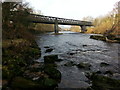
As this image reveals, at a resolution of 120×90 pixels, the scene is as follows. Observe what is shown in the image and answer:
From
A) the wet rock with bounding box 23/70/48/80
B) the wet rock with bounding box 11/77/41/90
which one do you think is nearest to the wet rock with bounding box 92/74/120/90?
the wet rock with bounding box 23/70/48/80

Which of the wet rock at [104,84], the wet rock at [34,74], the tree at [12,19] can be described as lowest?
the wet rock at [104,84]

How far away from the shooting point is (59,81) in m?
7.39

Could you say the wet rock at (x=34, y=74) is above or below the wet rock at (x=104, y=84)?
above

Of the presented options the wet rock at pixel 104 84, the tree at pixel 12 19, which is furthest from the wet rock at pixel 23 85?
the tree at pixel 12 19

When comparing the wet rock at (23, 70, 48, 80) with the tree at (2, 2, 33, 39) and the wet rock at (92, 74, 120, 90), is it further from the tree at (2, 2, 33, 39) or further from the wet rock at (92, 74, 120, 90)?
the tree at (2, 2, 33, 39)

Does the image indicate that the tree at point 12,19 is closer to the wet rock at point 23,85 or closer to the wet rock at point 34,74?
the wet rock at point 34,74

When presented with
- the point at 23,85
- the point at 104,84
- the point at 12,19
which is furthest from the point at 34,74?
the point at 12,19

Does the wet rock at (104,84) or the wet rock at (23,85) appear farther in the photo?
the wet rock at (104,84)

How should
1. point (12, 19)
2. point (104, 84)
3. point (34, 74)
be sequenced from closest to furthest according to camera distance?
point (104, 84), point (34, 74), point (12, 19)

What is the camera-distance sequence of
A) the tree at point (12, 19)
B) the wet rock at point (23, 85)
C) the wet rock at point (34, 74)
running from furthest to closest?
the tree at point (12, 19)
the wet rock at point (34, 74)
the wet rock at point (23, 85)

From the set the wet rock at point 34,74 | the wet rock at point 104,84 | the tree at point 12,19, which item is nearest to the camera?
the wet rock at point 104,84

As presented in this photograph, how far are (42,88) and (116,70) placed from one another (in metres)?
6.35

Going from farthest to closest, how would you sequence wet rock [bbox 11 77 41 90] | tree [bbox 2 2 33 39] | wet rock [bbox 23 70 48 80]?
tree [bbox 2 2 33 39] → wet rock [bbox 23 70 48 80] → wet rock [bbox 11 77 41 90]

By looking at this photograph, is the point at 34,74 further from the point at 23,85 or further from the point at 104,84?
the point at 104,84
